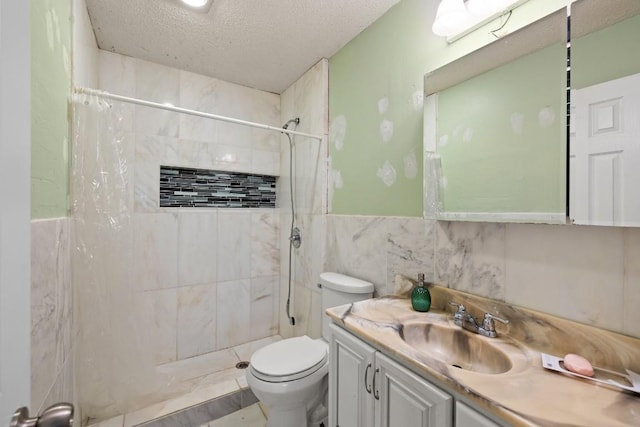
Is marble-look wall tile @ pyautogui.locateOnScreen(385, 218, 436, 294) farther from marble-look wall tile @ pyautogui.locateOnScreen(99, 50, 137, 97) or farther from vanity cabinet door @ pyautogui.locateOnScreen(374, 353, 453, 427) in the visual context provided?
marble-look wall tile @ pyautogui.locateOnScreen(99, 50, 137, 97)

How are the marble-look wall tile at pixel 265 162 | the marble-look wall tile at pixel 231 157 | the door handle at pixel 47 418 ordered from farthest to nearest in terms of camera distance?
the marble-look wall tile at pixel 265 162 → the marble-look wall tile at pixel 231 157 → the door handle at pixel 47 418

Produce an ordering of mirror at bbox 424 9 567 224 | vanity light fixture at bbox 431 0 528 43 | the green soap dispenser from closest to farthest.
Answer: mirror at bbox 424 9 567 224 < vanity light fixture at bbox 431 0 528 43 < the green soap dispenser

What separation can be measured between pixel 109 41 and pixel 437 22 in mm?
2060

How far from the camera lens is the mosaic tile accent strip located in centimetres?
219

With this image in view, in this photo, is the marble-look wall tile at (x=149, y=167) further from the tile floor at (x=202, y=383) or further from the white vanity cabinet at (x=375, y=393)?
the white vanity cabinet at (x=375, y=393)

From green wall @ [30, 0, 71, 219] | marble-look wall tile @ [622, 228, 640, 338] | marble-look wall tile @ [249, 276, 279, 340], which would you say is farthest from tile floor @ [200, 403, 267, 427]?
marble-look wall tile @ [622, 228, 640, 338]

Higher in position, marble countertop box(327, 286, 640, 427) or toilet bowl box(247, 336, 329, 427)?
marble countertop box(327, 286, 640, 427)

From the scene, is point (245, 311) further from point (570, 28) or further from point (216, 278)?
point (570, 28)

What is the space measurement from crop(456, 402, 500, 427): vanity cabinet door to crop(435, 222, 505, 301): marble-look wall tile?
→ 1.71 ft

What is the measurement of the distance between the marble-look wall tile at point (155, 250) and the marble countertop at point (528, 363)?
5.00 feet

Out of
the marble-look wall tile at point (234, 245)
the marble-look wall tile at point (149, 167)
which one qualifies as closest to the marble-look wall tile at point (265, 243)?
the marble-look wall tile at point (234, 245)

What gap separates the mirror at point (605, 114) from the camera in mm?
806

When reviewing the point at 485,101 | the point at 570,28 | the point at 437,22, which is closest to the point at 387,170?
the point at 485,101

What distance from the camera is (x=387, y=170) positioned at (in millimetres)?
1601
